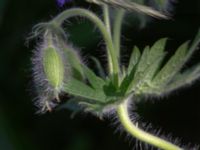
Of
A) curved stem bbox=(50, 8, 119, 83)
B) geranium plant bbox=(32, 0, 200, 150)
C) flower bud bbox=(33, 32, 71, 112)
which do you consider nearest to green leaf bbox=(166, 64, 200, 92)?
geranium plant bbox=(32, 0, 200, 150)

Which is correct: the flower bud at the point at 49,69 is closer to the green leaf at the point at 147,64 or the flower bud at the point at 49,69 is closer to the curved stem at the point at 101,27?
the curved stem at the point at 101,27

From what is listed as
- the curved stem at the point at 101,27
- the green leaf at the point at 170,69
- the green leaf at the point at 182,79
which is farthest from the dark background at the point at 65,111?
the curved stem at the point at 101,27

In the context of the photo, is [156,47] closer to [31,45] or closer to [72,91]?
[72,91]

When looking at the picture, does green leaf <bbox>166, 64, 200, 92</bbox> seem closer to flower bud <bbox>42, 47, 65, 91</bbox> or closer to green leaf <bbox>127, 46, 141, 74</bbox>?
green leaf <bbox>127, 46, 141, 74</bbox>

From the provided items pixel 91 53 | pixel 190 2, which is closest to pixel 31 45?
pixel 91 53

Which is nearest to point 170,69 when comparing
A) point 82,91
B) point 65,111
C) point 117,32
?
point 117,32

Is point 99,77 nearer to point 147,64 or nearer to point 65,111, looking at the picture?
point 147,64
